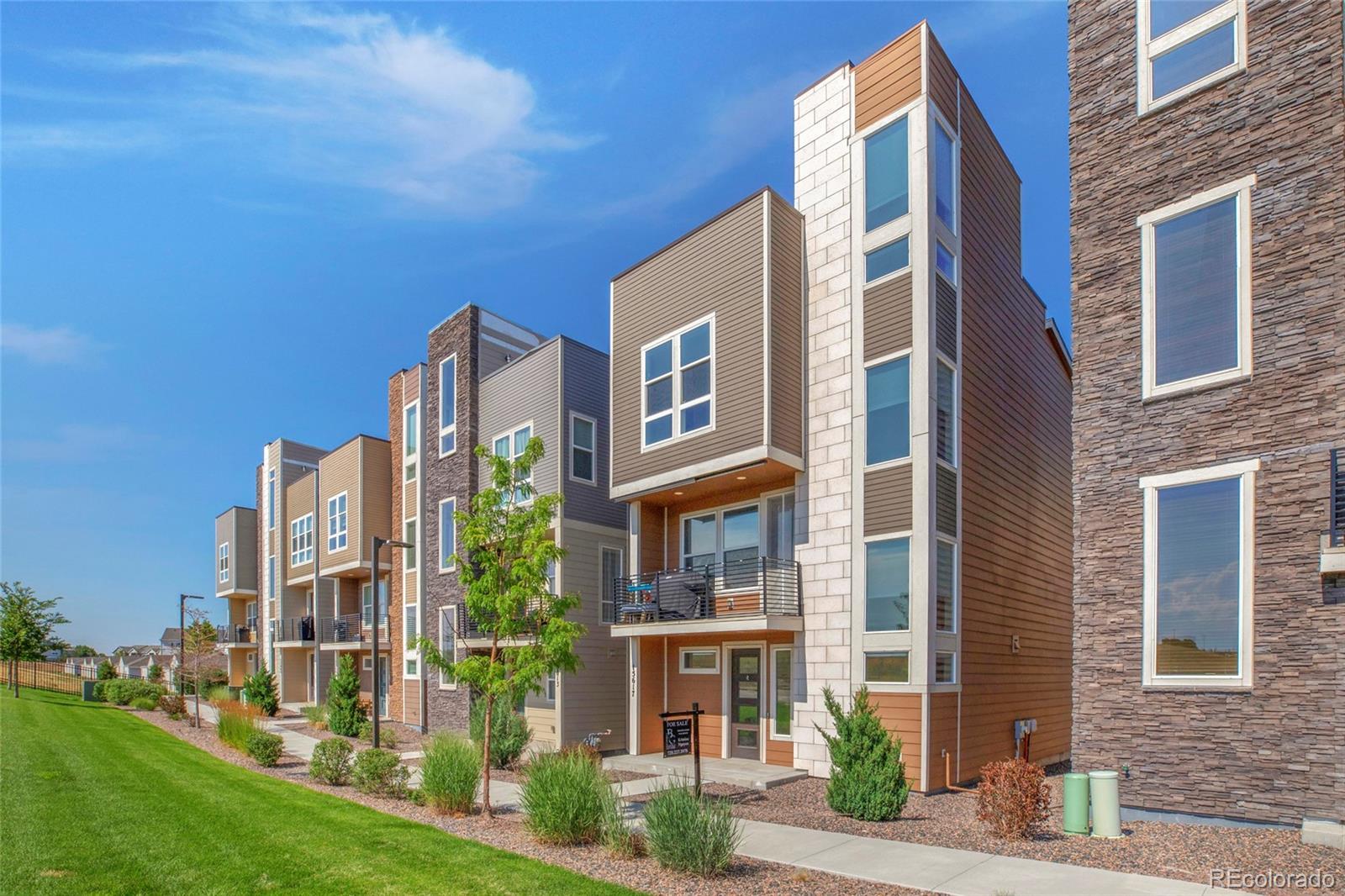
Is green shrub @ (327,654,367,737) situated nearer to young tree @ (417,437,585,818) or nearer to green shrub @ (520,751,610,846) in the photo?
young tree @ (417,437,585,818)

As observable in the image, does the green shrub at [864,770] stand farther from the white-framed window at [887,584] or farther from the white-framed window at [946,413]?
the white-framed window at [946,413]

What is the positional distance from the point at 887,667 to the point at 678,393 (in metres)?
6.73


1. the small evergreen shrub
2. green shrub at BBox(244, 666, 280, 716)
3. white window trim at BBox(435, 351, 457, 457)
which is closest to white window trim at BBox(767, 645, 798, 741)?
the small evergreen shrub

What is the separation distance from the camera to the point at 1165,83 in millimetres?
11438

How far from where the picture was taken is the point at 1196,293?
10.9 m

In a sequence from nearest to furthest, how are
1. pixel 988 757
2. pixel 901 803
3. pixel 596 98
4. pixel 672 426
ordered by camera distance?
pixel 901 803 < pixel 596 98 < pixel 988 757 < pixel 672 426

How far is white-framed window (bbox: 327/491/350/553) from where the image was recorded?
102 feet

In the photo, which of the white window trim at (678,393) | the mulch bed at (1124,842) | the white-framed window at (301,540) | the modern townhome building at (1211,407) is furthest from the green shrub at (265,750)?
the white-framed window at (301,540)

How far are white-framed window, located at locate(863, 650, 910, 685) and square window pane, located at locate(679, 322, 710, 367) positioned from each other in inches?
256

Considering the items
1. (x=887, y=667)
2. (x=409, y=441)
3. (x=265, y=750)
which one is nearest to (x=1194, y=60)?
(x=887, y=667)

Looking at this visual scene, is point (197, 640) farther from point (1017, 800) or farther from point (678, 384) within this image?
point (1017, 800)

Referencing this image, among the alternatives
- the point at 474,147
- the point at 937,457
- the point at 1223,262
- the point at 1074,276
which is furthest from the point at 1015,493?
the point at 474,147

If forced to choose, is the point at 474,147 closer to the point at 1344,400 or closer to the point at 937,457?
the point at 937,457

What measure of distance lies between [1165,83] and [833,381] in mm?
6615
